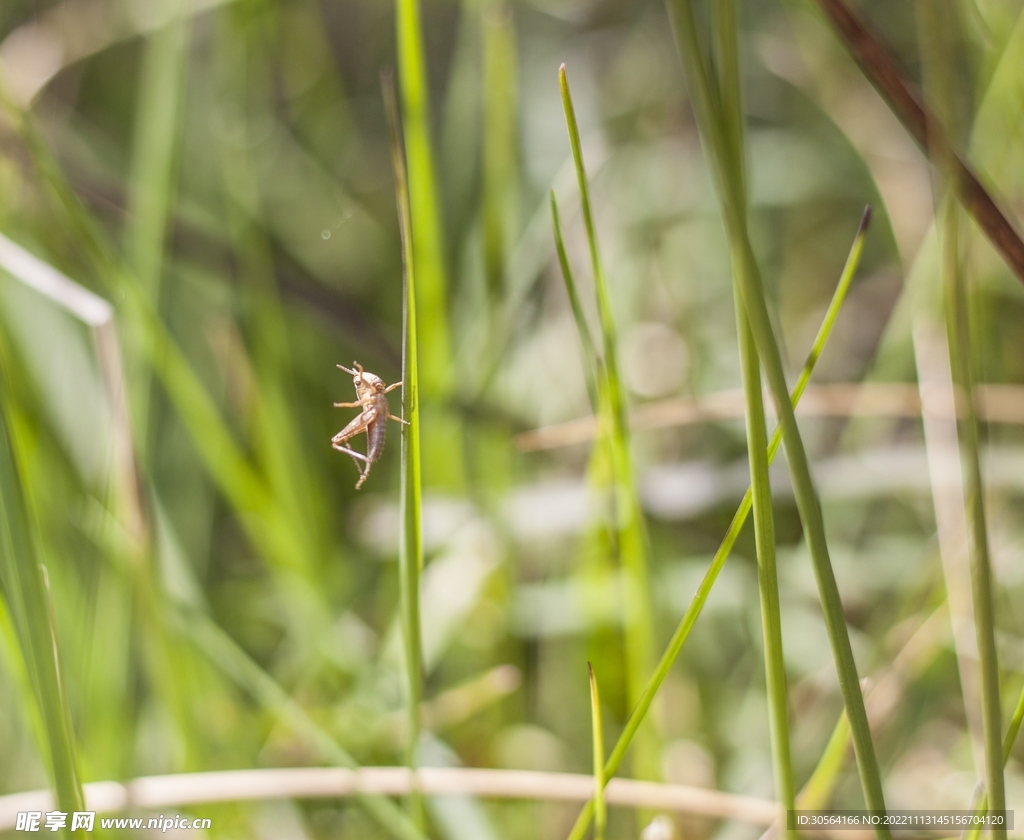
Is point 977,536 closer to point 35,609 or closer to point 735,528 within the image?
point 735,528

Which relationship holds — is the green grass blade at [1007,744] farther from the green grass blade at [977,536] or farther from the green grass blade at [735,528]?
the green grass blade at [735,528]

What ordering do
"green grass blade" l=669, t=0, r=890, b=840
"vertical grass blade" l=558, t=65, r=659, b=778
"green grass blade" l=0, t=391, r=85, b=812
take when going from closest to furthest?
"green grass blade" l=669, t=0, r=890, b=840 < "green grass blade" l=0, t=391, r=85, b=812 < "vertical grass blade" l=558, t=65, r=659, b=778

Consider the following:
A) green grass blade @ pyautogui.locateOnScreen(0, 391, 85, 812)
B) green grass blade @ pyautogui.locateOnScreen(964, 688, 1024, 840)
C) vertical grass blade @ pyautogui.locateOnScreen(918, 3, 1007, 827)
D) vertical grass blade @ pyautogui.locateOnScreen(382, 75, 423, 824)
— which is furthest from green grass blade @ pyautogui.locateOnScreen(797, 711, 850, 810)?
green grass blade @ pyautogui.locateOnScreen(0, 391, 85, 812)

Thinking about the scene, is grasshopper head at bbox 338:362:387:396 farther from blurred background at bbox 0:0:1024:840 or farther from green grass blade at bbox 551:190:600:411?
green grass blade at bbox 551:190:600:411

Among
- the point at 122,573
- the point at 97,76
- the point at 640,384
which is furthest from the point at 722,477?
the point at 97,76

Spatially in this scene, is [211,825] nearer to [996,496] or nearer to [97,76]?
[996,496]

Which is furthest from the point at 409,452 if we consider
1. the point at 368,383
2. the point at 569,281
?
the point at 368,383
